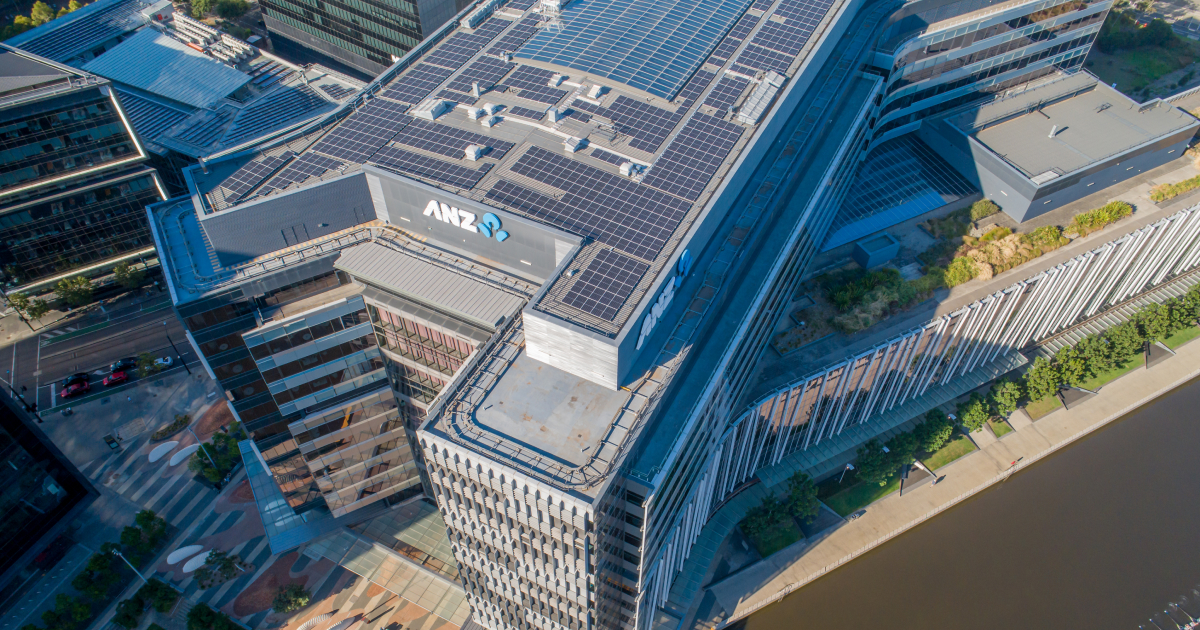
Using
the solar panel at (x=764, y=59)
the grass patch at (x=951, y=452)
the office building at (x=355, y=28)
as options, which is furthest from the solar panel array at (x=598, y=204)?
the office building at (x=355, y=28)

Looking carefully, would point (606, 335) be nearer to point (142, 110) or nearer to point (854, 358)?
point (854, 358)

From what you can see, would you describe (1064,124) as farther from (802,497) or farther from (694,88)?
(802,497)

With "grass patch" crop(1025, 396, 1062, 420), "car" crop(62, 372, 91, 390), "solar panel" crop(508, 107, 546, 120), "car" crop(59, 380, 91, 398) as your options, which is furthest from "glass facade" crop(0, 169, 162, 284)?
"grass patch" crop(1025, 396, 1062, 420)

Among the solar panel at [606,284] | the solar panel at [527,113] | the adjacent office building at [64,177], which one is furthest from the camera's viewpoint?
the adjacent office building at [64,177]

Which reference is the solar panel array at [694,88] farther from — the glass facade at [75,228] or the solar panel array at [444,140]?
the glass facade at [75,228]

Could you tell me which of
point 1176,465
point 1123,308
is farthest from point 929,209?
point 1176,465

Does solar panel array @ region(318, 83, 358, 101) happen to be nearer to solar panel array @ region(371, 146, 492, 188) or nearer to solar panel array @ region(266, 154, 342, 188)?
solar panel array @ region(266, 154, 342, 188)
